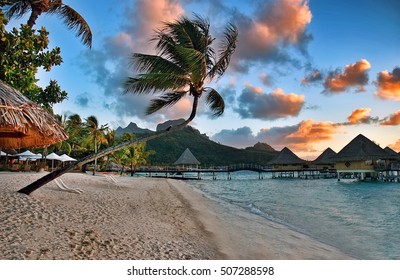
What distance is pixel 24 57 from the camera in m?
6.22

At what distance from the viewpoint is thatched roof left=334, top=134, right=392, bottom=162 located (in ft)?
102

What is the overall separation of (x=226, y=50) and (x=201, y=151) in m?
65.5

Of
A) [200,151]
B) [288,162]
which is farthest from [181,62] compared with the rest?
[200,151]

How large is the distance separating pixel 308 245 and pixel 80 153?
1017 inches

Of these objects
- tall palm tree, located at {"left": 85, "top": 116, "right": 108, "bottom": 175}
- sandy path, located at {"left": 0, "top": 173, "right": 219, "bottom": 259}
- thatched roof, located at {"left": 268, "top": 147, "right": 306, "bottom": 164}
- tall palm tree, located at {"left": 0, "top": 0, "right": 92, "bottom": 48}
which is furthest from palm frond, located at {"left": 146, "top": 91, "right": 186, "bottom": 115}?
thatched roof, located at {"left": 268, "top": 147, "right": 306, "bottom": 164}

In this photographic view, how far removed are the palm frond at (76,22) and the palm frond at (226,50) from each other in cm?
345

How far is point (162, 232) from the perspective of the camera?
197 inches

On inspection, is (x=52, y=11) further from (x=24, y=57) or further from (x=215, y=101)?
(x=215, y=101)

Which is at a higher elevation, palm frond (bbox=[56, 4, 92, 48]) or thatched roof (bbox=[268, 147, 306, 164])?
palm frond (bbox=[56, 4, 92, 48])

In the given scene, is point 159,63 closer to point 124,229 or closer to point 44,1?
point 44,1

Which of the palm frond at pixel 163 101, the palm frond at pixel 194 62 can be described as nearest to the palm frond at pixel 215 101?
the palm frond at pixel 163 101

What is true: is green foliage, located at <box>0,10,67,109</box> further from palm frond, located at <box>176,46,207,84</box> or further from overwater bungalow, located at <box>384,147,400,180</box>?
overwater bungalow, located at <box>384,147,400,180</box>

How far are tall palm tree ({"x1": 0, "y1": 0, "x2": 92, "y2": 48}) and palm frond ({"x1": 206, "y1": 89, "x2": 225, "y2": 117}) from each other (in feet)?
12.1
